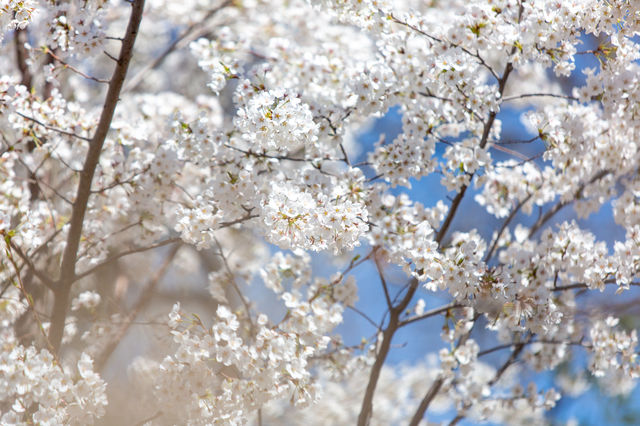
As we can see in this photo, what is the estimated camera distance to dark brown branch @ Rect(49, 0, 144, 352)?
7.78ft

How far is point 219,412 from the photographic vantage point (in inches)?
101

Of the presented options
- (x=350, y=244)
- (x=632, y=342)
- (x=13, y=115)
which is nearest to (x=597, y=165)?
(x=632, y=342)

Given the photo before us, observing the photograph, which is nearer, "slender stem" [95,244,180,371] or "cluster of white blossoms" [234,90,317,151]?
"cluster of white blossoms" [234,90,317,151]

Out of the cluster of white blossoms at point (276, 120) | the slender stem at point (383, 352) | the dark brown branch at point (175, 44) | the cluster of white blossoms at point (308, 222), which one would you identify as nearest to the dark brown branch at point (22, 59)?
the dark brown branch at point (175, 44)

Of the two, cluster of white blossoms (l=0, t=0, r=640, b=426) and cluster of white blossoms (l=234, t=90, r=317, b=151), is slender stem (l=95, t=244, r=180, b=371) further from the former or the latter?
cluster of white blossoms (l=234, t=90, r=317, b=151)

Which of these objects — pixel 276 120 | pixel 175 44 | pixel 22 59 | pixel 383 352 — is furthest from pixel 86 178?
pixel 175 44

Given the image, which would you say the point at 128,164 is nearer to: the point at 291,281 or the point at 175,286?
the point at 291,281

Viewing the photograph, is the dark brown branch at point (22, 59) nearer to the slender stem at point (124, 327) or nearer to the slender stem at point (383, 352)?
the slender stem at point (124, 327)

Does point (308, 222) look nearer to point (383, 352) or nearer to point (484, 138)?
point (383, 352)

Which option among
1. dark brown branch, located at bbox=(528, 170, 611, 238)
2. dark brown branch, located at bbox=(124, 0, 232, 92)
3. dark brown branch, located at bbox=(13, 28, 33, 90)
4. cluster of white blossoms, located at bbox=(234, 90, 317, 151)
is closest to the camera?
cluster of white blossoms, located at bbox=(234, 90, 317, 151)

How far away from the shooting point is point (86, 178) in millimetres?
2561

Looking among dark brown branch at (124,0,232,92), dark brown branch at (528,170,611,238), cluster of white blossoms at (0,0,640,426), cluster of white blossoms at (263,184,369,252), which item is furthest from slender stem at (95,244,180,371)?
dark brown branch at (528,170,611,238)

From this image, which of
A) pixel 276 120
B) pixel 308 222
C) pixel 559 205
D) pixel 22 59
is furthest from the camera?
pixel 22 59

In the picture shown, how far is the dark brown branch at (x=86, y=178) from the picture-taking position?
2.37m
